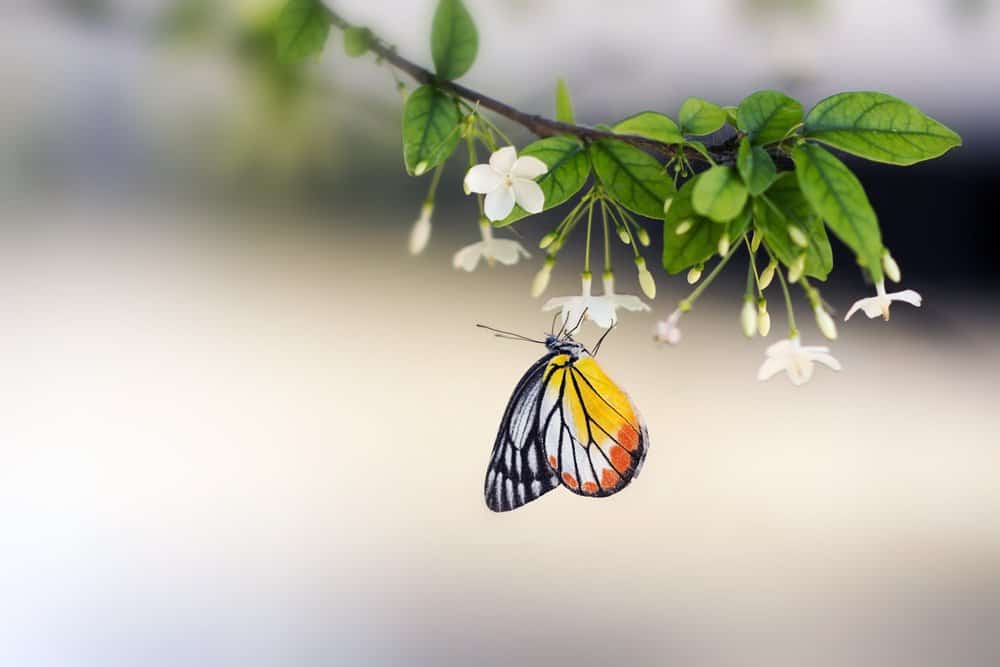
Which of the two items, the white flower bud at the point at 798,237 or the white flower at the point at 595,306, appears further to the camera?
the white flower at the point at 595,306

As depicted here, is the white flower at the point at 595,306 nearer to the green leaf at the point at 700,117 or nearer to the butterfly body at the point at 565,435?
the butterfly body at the point at 565,435

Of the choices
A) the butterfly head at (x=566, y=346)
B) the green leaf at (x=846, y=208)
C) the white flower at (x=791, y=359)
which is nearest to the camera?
the green leaf at (x=846, y=208)

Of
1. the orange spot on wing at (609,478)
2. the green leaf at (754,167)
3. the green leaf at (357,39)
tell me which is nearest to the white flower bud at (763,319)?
the green leaf at (754,167)

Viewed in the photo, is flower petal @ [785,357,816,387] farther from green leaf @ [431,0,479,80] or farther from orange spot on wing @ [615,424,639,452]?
green leaf @ [431,0,479,80]

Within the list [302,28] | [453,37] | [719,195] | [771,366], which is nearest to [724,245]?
[719,195]

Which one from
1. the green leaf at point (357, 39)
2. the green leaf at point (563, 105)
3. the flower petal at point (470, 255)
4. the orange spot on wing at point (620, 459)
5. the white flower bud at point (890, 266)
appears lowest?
the orange spot on wing at point (620, 459)

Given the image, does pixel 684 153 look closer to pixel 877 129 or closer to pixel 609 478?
pixel 877 129

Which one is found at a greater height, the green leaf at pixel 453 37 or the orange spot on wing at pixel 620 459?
the green leaf at pixel 453 37
